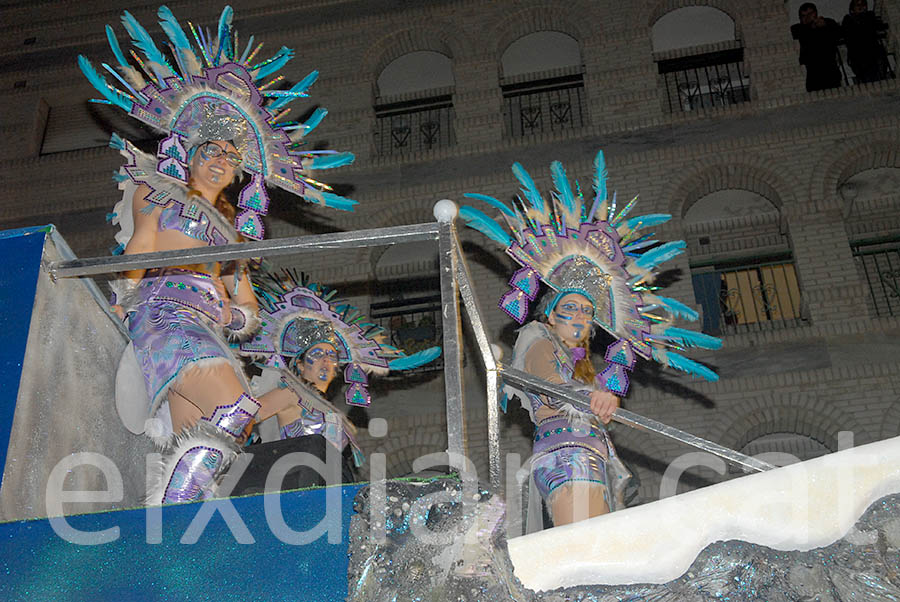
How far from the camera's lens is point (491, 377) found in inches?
112

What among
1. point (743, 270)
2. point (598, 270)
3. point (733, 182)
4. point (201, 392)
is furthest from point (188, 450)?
point (743, 270)

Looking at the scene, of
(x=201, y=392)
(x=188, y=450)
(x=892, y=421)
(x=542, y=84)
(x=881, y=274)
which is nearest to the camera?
(x=188, y=450)

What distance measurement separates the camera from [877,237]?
11891mm

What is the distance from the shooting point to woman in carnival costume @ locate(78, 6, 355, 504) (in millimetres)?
3482

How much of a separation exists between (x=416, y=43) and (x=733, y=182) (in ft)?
16.4

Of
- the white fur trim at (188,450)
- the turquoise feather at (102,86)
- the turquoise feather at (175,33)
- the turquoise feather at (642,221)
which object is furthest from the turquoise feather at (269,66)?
the turquoise feather at (642,221)

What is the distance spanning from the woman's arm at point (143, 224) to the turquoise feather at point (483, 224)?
1524 mm

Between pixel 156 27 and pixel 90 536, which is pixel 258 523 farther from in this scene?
pixel 156 27

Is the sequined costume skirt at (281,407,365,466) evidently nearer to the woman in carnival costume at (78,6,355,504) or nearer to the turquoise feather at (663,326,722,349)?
the woman in carnival costume at (78,6,355,504)

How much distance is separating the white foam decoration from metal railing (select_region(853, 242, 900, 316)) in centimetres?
1016

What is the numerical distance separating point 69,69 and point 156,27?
1474mm

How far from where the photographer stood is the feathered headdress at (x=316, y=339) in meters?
5.85

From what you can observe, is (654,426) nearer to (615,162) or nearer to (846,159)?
(615,162)

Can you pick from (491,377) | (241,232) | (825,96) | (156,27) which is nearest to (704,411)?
(825,96)
